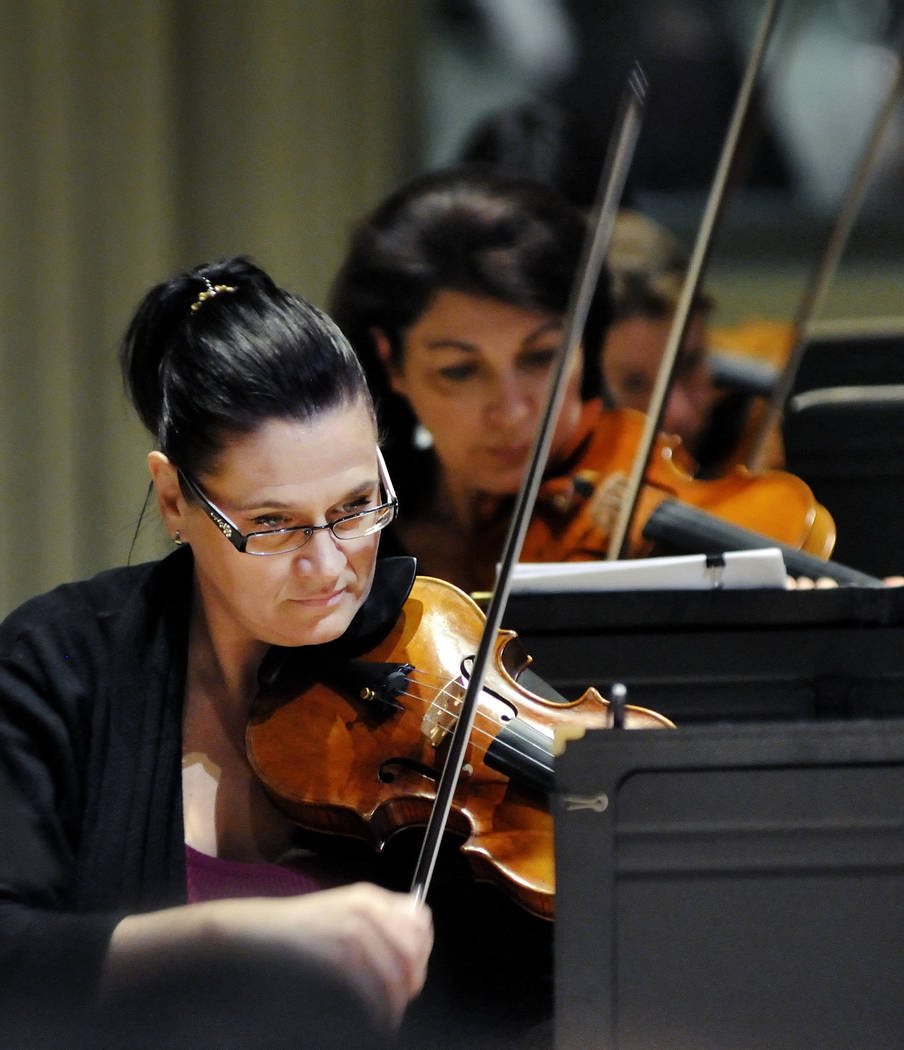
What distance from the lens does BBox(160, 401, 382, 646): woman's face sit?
0.96 meters

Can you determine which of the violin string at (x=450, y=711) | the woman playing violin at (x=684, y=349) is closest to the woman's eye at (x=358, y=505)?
the violin string at (x=450, y=711)

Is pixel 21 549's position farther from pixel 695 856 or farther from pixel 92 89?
pixel 695 856

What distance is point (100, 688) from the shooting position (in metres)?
0.96

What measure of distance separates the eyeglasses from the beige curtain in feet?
3.18

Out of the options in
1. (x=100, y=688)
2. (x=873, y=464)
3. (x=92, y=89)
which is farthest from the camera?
(x=92, y=89)

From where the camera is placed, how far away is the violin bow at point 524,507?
86 centimetres

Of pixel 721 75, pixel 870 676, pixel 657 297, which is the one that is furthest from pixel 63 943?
pixel 721 75

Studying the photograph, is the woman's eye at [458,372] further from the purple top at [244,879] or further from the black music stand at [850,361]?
the purple top at [244,879]

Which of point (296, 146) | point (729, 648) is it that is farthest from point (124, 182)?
point (729, 648)

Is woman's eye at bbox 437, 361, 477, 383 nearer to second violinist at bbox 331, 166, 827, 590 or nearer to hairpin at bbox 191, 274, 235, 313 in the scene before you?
second violinist at bbox 331, 166, 827, 590

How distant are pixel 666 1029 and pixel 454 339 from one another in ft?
3.13

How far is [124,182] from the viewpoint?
2010 mm

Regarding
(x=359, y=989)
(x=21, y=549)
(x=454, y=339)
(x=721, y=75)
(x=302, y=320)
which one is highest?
(x=721, y=75)

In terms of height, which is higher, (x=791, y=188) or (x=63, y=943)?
(x=791, y=188)
